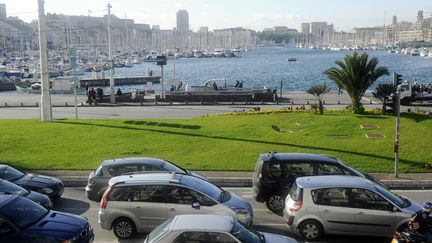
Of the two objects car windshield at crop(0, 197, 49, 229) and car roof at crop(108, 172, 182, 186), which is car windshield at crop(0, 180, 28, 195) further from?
car roof at crop(108, 172, 182, 186)

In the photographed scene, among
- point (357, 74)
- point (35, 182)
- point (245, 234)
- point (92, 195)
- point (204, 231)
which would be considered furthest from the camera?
point (357, 74)

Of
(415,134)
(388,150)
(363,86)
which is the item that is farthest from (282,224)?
(363,86)

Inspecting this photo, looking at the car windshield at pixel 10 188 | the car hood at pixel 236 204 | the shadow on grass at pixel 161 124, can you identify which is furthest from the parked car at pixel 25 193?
the shadow on grass at pixel 161 124

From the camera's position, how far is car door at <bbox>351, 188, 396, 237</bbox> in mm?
11477

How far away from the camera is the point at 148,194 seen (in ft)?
38.6

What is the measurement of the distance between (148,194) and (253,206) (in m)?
3.93

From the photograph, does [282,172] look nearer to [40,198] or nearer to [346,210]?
[346,210]

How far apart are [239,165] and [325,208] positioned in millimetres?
7438

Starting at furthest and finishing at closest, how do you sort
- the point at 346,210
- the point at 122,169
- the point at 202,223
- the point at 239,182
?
the point at 239,182 < the point at 122,169 < the point at 346,210 < the point at 202,223

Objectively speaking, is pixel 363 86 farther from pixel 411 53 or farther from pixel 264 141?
pixel 411 53

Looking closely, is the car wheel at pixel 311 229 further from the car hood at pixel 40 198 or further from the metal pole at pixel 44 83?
the metal pole at pixel 44 83

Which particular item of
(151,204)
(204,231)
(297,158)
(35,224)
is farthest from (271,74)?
(204,231)

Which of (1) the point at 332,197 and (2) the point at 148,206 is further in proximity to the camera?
(1) the point at 332,197

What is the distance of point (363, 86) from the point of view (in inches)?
1096
